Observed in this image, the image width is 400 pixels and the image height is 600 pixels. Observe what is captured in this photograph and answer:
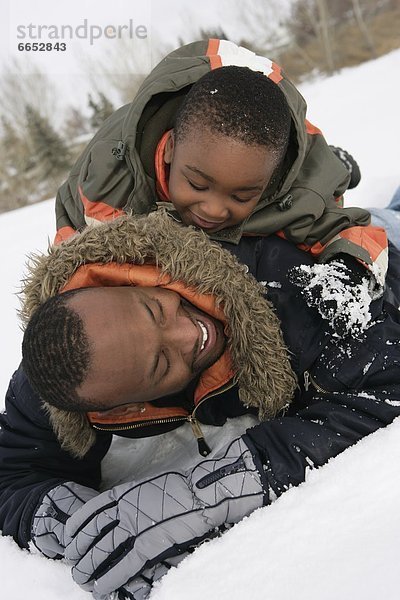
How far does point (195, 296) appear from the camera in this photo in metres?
1.01

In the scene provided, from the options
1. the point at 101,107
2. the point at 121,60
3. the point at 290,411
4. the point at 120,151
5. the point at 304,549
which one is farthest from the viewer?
the point at 101,107

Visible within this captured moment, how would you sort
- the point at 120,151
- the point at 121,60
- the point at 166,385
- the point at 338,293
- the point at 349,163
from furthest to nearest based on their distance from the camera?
1. the point at 121,60
2. the point at 349,163
3. the point at 120,151
4. the point at 338,293
5. the point at 166,385

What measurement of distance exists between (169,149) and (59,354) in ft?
2.02

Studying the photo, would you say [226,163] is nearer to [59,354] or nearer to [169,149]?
[169,149]

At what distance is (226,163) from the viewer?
1078mm

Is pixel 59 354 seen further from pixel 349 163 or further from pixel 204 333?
pixel 349 163

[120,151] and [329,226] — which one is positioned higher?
[120,151]

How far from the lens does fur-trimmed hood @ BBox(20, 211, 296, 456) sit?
3.24ft

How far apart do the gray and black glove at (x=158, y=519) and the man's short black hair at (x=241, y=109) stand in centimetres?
61

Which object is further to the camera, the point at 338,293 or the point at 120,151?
the point at 120,151

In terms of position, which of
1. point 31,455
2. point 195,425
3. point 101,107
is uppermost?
point 195,425

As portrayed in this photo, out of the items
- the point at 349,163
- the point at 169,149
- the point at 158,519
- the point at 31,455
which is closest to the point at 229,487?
the point at 158,519

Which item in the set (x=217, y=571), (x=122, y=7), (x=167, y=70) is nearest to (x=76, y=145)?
(x=122, y=7)

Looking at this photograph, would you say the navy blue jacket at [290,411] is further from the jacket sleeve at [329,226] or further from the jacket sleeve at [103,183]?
the jacket sleeve at [103,183]
